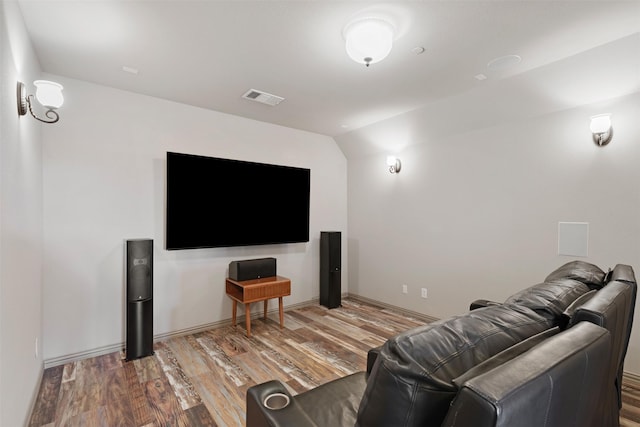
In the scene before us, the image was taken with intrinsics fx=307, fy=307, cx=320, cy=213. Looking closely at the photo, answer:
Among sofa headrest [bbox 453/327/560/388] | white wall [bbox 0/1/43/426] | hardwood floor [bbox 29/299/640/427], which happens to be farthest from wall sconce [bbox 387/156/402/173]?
white wall [bbox 0/1/43/426]

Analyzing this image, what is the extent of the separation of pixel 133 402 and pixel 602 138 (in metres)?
4.34

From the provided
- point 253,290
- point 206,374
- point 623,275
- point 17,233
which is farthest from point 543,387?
point 253,290

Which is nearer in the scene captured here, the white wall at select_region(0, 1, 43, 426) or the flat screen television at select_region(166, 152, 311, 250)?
the white wall at select_region(0, 1, 43, 426)

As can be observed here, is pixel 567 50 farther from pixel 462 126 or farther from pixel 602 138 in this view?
pixel 462 126

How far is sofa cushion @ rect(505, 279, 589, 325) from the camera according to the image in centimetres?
128

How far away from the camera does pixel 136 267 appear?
2867 mm

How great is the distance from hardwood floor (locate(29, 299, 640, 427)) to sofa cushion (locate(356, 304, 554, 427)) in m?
1.67

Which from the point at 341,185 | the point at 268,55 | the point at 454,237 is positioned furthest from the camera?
the point at 341,185

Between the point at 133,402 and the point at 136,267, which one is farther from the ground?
the point at 136,267

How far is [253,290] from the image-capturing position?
11.3 feet

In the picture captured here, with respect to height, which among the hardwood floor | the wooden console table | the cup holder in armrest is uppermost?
the cup holder in armrest

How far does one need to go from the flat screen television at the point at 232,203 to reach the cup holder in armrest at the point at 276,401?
2434mm

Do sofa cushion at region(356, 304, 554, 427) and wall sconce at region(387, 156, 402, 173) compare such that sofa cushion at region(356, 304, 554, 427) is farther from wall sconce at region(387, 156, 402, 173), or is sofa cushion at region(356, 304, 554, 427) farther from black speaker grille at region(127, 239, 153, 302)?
wall sconce at region(387, 156, 402, 173)

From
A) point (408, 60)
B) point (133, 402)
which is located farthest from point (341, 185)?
point (133, 402)
